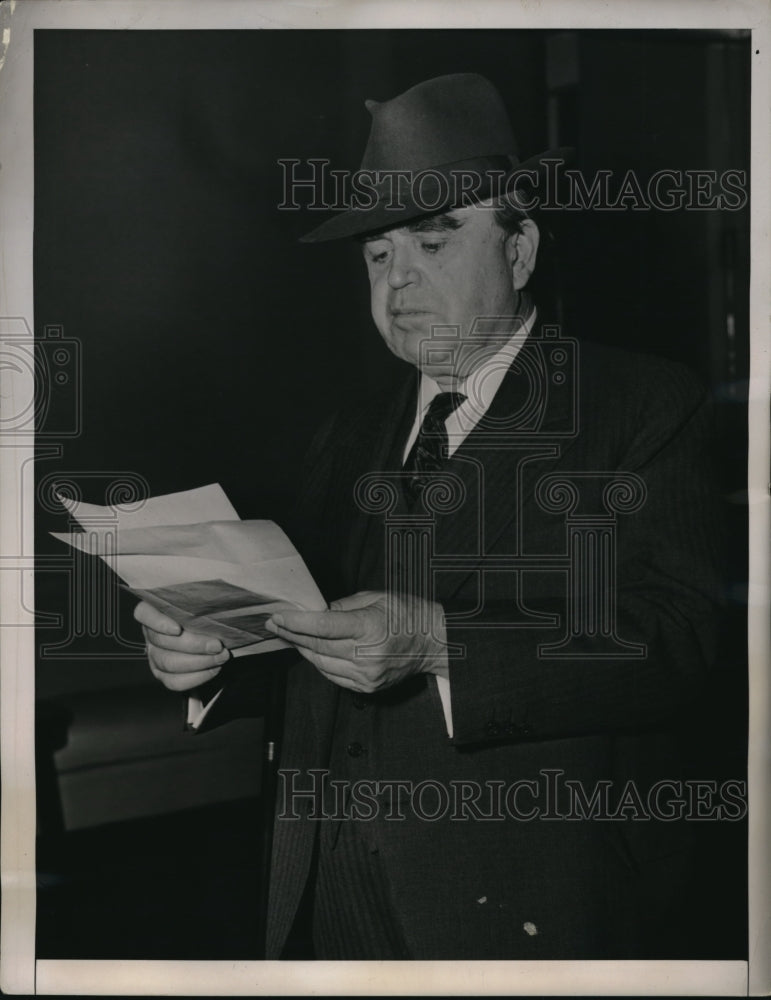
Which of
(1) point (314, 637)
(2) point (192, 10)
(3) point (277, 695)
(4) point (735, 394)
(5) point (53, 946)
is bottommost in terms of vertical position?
(5) point (53, 946)

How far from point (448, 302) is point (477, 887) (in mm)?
887

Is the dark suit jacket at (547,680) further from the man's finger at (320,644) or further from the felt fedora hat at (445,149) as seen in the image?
the felt fedora hat at (445,149)

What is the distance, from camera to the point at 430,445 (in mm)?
1581

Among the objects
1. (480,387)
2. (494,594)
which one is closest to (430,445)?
(480,387)

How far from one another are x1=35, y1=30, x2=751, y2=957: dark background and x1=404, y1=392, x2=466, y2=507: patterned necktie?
101 millimetres

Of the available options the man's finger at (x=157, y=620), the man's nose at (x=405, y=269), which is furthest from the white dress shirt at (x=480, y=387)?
the man's finger at (x=157, y=620)

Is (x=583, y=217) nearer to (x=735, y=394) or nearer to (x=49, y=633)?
(x=735, y=394)

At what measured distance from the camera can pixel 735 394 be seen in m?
1.59

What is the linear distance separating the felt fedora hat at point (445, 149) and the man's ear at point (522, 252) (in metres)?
0.07

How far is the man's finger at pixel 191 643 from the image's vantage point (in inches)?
58.5

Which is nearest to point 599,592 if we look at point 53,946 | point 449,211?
point 449,211

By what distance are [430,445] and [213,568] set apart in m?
0.39

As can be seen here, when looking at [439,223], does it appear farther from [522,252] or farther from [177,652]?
[177,652]

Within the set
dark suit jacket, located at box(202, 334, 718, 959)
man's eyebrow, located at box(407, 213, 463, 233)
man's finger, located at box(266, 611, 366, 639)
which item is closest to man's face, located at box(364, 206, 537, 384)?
man's eyebrow, located at box(407, 213, 463, 233)
